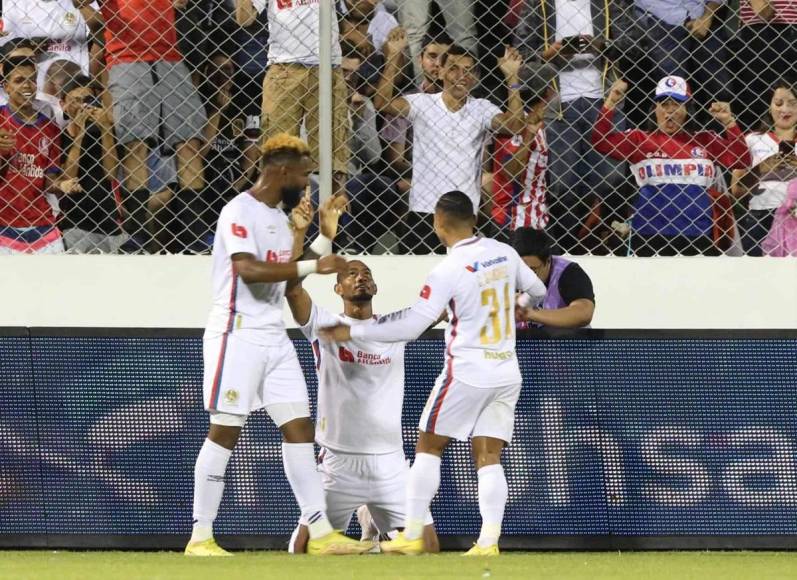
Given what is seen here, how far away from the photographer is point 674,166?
28.8 feet

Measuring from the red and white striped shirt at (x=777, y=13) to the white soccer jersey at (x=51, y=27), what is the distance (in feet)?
14.2

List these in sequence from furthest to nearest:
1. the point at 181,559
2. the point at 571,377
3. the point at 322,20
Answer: the point at 322,20 → the point at 571,377 → the point at 181,559

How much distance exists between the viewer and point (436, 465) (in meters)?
6.75

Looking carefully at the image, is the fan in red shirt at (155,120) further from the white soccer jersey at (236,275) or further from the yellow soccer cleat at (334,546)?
the yellow soccer cleat at (334,546)

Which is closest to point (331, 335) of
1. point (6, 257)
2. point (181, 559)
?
point (181, 559)

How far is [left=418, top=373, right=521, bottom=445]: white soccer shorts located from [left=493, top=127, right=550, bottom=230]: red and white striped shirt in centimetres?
200

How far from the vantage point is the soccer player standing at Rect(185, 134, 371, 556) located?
21.7ft

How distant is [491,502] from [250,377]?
132 cm

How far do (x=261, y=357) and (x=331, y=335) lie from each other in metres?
0.36

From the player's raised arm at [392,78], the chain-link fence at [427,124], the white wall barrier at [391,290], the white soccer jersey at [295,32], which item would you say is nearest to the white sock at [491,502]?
the white wall barrier at [391,290]

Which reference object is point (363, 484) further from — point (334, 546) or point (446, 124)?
point (446, 124)

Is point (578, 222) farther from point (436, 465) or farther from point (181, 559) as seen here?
point (181, 559)

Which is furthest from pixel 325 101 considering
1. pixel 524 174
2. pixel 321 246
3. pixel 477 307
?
pixel 477 307

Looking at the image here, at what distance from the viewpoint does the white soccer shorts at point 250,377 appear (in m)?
6.61
